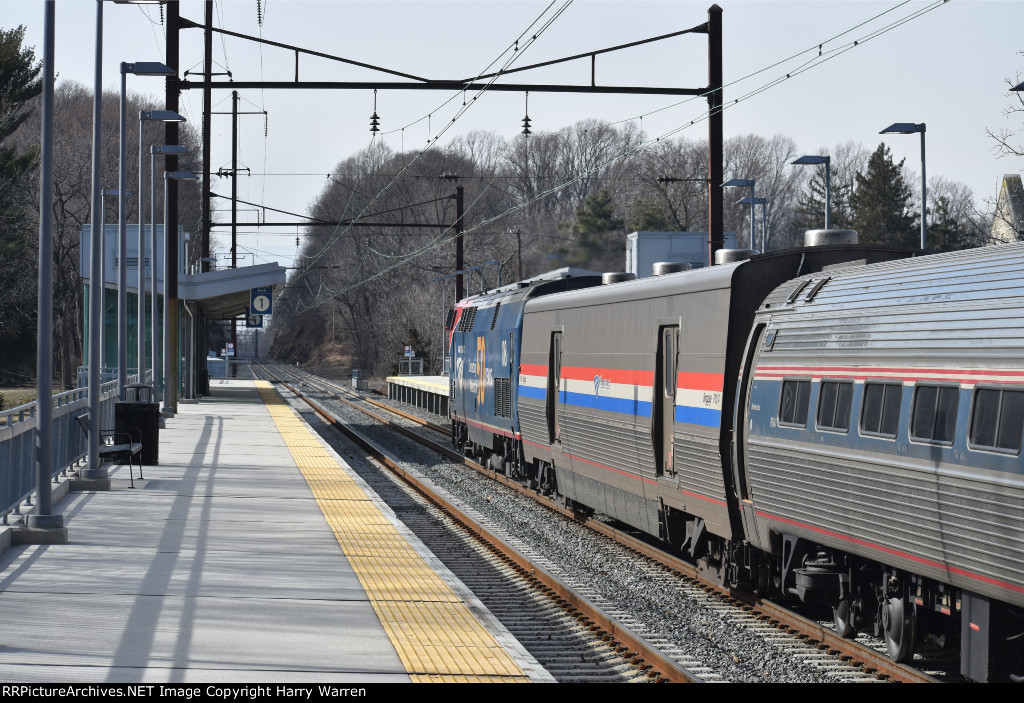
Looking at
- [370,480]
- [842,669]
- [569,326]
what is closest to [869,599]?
[842,669]

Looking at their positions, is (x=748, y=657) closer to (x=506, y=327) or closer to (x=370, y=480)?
(x=506, y=327)

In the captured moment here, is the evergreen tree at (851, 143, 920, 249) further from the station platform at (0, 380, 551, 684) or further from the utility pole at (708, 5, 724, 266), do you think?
the station platform at (0, 380, 551, 684)

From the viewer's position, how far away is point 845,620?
32.2 ft

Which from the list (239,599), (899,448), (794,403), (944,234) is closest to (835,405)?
(794,403)

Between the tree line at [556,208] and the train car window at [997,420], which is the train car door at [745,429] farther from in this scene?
the tree line at [556,208]

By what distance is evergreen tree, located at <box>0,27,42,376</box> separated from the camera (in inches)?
1999

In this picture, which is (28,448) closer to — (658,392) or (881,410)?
(658,392)

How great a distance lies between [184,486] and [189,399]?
28876 millimetres

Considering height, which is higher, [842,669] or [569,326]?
[569,326]

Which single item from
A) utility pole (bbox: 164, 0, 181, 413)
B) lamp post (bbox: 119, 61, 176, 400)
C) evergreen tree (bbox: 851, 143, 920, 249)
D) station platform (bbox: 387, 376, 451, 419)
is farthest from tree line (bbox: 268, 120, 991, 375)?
lamp post (bbox: 119, 61, 176, 400)

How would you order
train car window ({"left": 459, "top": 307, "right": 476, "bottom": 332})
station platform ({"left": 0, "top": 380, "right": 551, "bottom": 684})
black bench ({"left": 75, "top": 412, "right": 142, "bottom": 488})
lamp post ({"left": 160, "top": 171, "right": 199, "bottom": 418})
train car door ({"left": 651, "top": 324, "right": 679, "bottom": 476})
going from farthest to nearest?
lamp post ({"left": 160, "top": 171, "right": 199, "bottom": 418}), train car window ({"left": 459, "top": 307, "right": 476, "bottom": 332}), black bench ({"left": 75, "top": 412, "right": 142, "bottom": 488}), train car door ({"left": 651, "top": 324, "right": 679, "bottom": 476}), station platform ({"left": 0, "top": 380, "right": 551, "bottom": 684})

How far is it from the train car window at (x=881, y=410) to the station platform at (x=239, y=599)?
2.88 m

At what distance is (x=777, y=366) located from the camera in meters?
10.5

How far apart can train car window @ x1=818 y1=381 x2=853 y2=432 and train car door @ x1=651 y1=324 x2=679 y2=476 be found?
3087 millimetres
